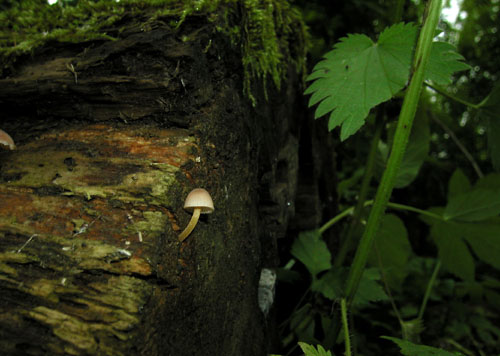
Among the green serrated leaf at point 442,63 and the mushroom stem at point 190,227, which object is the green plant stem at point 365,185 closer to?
the green serrated leaf at point 442,63

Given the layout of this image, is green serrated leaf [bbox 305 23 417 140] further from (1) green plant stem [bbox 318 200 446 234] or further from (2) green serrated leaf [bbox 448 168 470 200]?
(2) green serrated leaf [bbox 448 168 470 200]

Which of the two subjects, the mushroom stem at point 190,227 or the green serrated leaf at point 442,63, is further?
the green serrated leaf at point 442,63

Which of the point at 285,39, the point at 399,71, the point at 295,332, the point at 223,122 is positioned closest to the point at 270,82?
the point at 285,39

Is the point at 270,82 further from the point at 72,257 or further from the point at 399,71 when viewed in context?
the point at 72,257

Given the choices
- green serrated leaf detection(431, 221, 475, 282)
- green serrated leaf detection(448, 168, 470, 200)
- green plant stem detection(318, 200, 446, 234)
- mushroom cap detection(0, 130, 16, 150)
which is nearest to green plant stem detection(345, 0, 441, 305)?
green plant stem detection(318, 200, 446, 234)

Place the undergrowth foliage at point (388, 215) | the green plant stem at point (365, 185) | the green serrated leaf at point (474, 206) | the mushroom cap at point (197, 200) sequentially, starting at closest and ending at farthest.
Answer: the mushroom cap at point (197, 200), the undergrowth foliage at point (388, 215), the green serrated leaf at point (474, 206), the green plant stem at point (365, 185)

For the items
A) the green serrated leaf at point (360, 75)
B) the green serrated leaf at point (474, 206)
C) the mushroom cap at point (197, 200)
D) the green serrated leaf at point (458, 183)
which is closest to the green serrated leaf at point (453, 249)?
the green serrated leaf at point (474, 206)

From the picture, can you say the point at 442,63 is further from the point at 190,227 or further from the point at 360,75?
the point at 190,227
